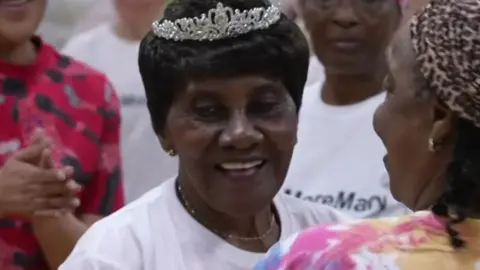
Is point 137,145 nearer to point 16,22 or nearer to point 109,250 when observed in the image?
point 16,22

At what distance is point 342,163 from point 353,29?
29cm

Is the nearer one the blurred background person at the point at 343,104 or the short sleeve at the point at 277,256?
the short sleeve at the point at 277,256

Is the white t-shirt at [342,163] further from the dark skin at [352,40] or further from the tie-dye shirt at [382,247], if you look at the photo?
the tie-dye shirt at [382,247]

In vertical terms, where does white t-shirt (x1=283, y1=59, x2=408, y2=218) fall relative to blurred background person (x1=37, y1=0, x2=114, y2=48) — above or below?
above

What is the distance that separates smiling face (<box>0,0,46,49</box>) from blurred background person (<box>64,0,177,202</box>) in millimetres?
564

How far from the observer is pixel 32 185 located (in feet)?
5.70

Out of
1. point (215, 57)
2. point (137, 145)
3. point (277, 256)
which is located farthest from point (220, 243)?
point (137, 145)

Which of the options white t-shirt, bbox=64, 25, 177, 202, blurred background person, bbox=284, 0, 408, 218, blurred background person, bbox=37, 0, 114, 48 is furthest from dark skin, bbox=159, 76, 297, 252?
blurred background person, bbox=37, 0, 114, 48

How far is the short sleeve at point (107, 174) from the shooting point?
1907 mm

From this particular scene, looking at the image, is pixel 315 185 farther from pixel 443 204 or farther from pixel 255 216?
pixel 443 204

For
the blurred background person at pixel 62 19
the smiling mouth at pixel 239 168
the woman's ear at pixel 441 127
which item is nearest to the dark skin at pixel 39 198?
the smiling mouth at pixel 239 168

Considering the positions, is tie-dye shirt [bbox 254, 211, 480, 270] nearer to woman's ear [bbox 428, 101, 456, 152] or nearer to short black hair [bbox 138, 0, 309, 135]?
woman's ear [bbox 428, 101, 456, 152]

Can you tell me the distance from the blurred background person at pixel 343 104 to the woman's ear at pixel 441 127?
0.90 m

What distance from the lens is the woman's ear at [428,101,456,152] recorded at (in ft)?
3.47
